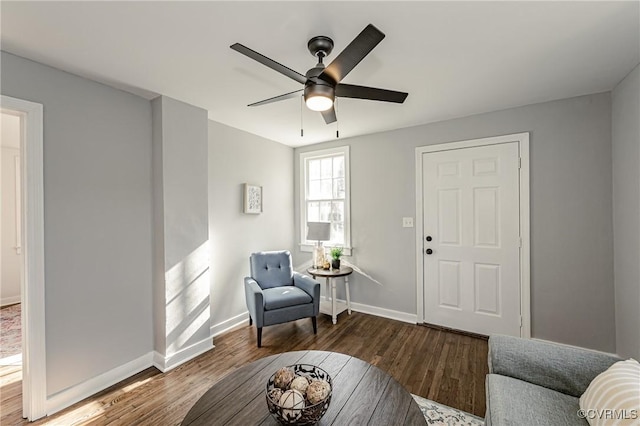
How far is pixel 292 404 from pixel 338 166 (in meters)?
3.38

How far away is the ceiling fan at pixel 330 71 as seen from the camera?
52.9 inches

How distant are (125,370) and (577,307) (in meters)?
4.13

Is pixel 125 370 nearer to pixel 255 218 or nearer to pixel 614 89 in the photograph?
pixel 255 218

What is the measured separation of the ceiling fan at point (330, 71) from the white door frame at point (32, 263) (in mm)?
1662

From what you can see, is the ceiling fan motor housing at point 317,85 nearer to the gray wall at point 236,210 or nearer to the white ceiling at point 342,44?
the white ceiling at point 342,44

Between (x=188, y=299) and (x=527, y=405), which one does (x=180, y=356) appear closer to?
(x=188, y=299)

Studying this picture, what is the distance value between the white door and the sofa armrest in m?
1.55

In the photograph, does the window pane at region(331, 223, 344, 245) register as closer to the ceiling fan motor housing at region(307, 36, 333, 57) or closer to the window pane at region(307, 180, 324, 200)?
the window pane at region(307, 180, 324, 200)

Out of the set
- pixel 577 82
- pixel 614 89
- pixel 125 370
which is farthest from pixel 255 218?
pixel 614 89

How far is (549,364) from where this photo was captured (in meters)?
1.52

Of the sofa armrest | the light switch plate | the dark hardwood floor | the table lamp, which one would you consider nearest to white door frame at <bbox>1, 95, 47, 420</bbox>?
the dark hardwood floor

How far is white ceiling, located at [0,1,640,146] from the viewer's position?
1.51m

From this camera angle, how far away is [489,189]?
3.08 metres
